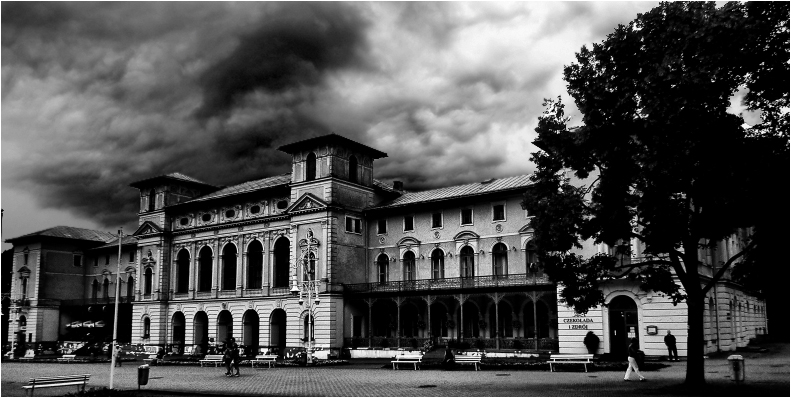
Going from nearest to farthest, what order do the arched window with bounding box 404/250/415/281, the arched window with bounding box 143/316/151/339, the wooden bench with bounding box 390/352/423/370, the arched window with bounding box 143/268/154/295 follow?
the wooden bench with bounding box 390/352/423/370, the arched window with bounding box 404/250/415/281, the arched window with bounding box 143/316/151/339, the arched window with bounding box 143/268/154/295

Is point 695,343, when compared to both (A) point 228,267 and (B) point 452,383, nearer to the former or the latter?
(B) point 452,383

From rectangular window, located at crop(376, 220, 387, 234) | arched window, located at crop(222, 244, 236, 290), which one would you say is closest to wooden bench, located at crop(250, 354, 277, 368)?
rectangular window, located at crop(376, 220, 387, 234)

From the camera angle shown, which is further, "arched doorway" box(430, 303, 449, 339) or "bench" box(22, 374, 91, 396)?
"arched doorway" box(430, 303, 449, 339)

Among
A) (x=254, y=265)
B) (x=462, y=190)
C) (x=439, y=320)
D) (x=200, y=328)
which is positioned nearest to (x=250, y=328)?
(x=254, y=265)

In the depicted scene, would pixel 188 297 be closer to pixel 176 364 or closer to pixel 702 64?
pixel 176 364

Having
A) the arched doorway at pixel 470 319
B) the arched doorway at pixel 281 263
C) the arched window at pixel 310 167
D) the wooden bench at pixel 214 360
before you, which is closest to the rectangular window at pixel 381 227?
the arched window at pixel 310 167

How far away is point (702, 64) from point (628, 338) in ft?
74.8

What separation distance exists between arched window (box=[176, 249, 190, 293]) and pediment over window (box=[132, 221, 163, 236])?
2.93 m

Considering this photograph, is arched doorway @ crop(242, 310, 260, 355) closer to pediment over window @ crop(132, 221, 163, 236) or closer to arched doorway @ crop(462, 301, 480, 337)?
pediment over window @ crop(132, 221, 163, 236)

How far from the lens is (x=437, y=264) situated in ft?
173

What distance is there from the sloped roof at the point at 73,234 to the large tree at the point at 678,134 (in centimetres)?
6951

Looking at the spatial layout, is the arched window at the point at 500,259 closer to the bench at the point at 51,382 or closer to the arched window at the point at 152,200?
the bench at the point at 51,382

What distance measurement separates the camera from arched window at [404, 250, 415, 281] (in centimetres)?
5398

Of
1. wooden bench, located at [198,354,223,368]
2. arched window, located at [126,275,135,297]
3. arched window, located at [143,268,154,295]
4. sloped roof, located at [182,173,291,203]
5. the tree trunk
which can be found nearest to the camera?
the tree trunk
